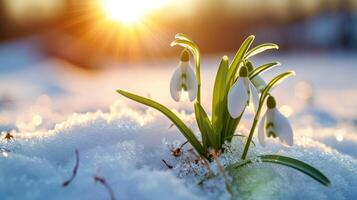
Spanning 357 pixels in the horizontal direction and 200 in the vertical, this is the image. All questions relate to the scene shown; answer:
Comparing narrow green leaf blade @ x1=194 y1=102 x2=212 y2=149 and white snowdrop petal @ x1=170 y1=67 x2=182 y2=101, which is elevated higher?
white snowdrop petal @ x1=170 y1=67 x2=182 y2=101

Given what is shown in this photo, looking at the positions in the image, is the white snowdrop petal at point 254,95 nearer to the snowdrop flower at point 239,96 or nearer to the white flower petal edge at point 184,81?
the snowdrop flower at point 239,96

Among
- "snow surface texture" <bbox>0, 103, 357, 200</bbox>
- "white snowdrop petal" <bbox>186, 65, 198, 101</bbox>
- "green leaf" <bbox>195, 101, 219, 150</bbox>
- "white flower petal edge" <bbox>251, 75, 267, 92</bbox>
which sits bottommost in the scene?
"snow surface texture" <bbox>0, 103, 357, 200</bbox>

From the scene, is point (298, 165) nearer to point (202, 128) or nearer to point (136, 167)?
point (202, 128)

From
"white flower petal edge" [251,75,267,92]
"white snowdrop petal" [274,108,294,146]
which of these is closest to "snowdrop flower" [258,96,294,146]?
"white snowdrop petal" [274,108,294,146]

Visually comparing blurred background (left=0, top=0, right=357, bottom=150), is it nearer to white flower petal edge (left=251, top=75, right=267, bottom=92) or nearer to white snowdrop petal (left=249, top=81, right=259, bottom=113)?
white flower petal edge (left=251, top=75, right=267, bottom=92)

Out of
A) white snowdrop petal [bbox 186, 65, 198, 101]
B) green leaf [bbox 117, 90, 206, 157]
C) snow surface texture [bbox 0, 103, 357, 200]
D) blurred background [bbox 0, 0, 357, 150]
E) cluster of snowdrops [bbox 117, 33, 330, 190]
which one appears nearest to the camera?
snow surface texture [bbox 0, 103, 357, 200]

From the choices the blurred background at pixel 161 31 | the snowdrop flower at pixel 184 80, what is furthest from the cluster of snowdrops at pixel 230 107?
the blurred background at pixel 161 31
